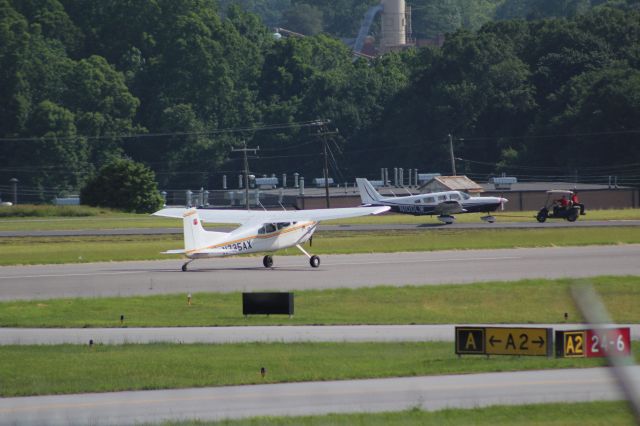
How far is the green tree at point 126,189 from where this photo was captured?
98000mm

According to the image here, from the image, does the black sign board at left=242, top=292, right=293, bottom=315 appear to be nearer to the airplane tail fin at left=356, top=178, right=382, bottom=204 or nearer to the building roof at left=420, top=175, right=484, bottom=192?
the airplane tail fin at left=356, top=178, right=382, bottom=204

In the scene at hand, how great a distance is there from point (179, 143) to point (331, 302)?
11305 cm

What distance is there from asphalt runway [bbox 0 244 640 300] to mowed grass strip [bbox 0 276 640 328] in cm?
226

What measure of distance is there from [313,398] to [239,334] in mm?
9066

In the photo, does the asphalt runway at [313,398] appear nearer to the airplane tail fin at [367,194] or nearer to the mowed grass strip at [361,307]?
the mowed grass strip at [361,307]

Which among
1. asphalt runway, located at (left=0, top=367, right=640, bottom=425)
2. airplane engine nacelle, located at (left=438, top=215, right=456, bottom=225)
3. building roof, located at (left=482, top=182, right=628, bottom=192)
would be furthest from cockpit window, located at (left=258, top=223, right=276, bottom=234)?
building roof, located at (left=482, top=182, right=628, bottom=192)

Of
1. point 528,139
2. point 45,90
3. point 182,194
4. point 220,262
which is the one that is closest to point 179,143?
point 182,194

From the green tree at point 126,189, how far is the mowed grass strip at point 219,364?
72996 mm

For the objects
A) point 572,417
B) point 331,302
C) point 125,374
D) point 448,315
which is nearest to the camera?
point 572,417

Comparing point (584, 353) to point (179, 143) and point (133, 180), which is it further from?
point (179, 143)

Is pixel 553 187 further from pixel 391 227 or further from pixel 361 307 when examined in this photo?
pixel 361 307

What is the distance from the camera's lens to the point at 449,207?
75500 mm

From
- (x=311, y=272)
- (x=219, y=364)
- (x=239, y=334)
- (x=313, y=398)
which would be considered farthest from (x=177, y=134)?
(x=313, y=398)

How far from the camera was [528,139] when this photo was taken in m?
137
